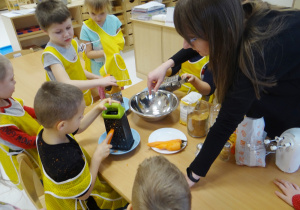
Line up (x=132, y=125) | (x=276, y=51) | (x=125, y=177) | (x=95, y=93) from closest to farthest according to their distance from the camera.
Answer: (x=276, y=51) → (x=125, y=177) → (x=132, y=125) → (x=95, y=93)

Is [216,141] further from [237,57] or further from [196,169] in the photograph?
[237,57]

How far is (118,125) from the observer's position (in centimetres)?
102

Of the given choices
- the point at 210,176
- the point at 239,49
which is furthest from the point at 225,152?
the point at 239,49

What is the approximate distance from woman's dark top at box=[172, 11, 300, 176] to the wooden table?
0.09 m

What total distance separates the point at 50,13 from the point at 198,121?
1138mm

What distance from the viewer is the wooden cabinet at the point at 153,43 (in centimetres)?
292

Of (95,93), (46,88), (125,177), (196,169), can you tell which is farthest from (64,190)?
(95,93)

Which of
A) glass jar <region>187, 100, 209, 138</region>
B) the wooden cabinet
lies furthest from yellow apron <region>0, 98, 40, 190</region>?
the wooden cabinet

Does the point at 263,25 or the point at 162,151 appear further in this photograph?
the point at 162,151

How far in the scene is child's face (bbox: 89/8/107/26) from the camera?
6.39ft

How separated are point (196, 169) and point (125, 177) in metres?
0.29

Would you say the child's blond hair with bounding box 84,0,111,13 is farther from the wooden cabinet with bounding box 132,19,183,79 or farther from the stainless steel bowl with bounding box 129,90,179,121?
the wooden cabinet with bounding box 132,19,183,79

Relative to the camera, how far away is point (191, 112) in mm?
1113

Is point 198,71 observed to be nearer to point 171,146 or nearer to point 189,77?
point 189,77
